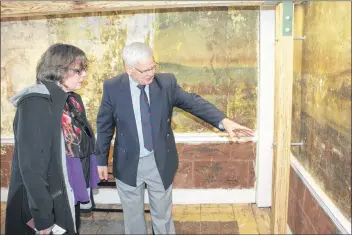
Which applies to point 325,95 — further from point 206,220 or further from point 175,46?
point 206,220

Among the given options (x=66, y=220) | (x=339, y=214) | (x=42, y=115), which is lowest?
(x=339, y=214)

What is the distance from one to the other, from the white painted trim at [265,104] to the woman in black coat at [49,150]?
2161 millimetres

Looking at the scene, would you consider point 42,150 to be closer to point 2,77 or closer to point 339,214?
point 339,214

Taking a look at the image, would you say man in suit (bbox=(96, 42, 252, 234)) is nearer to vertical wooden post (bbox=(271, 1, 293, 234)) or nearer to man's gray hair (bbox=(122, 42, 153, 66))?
man's gray hair (bbox=(122, 42, 153, 66))

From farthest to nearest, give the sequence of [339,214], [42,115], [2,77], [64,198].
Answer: [2,77], [339,214], [64,198], [42,115]

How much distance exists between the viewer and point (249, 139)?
4.02 meters

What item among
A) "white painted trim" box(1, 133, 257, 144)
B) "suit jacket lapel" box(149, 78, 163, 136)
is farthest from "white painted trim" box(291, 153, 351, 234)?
"suit jacket lapel" box(149, 78, 163, 136)

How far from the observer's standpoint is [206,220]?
12.9ft

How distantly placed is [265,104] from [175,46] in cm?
120

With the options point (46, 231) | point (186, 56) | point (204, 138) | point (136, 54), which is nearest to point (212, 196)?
point (204, 138)

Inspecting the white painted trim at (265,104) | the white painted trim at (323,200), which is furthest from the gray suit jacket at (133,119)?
the white painted trim at (265,104)

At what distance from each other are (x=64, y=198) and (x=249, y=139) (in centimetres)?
241

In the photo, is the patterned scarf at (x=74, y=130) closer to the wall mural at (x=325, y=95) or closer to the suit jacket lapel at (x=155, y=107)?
the suit jacket lapel at (x=155, y=107)

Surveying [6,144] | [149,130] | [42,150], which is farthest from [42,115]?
[6,144]
